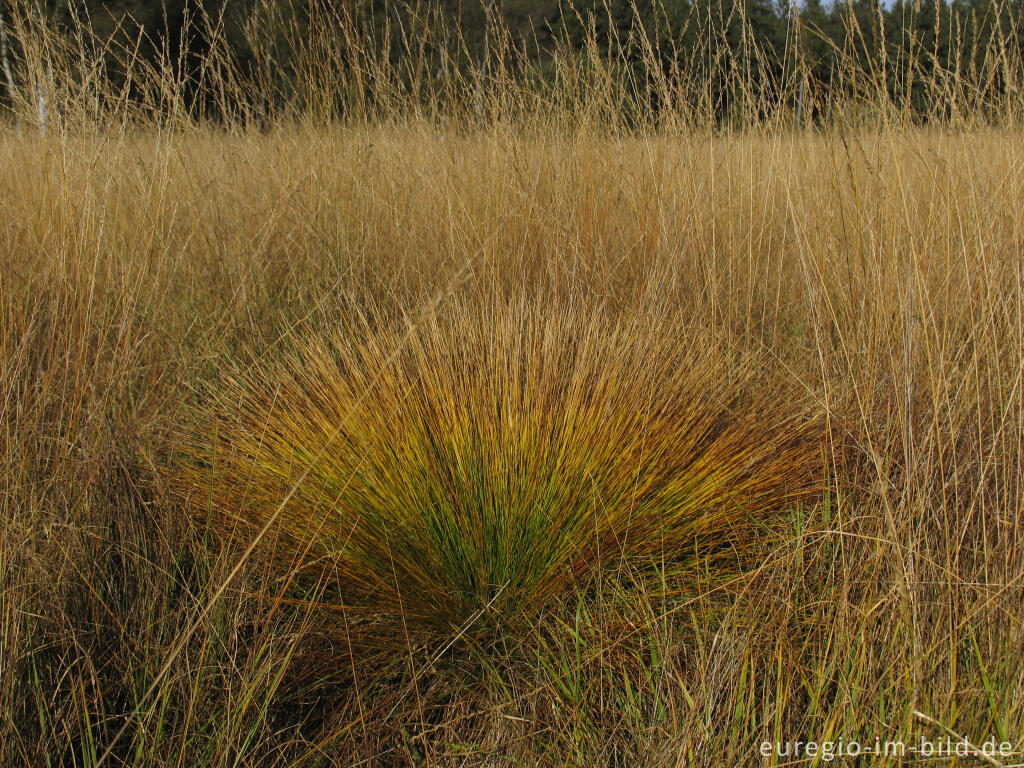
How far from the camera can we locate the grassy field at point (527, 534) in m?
1.03

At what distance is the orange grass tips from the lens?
1335 mm

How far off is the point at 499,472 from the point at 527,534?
128 millimetres

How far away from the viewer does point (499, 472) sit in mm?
1366

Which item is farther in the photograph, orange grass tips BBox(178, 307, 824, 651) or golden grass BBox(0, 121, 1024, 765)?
A: orange grass tips BBox(178, 307, 824, 651)

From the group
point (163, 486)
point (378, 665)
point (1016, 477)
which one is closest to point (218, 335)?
point (163, 486)

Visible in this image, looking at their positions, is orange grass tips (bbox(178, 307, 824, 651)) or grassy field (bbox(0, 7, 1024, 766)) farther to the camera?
orange grass tips (bbox(178, 307, 824, 651))

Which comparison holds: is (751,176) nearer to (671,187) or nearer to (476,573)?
(671,187)

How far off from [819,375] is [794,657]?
2.94 feet

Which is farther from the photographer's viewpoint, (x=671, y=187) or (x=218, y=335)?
(x=671, y=187)

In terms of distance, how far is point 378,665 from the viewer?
52.2 inches

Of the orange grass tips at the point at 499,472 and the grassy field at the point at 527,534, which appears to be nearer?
the grassy field at the point at 527,534

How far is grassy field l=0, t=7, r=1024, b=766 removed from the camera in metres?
1.03

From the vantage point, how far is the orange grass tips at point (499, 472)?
1335 millimetres

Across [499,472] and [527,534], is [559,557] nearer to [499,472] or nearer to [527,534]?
[527,534]
